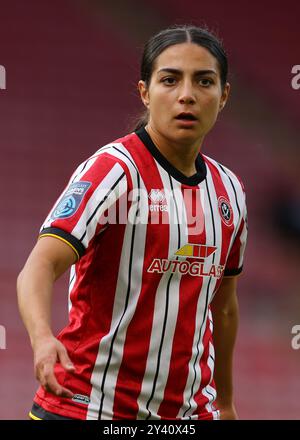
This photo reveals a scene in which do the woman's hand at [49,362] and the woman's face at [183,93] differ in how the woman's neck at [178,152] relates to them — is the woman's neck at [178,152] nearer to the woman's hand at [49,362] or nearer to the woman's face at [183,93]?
the woman's face at [183,93]

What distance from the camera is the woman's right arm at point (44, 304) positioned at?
1.79 meters

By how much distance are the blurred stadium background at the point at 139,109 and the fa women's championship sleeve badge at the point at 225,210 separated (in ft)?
6.94

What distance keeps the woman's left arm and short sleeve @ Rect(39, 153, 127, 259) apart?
63cm

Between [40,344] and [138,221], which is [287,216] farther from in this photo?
[40,344]

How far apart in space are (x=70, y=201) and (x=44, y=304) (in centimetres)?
31

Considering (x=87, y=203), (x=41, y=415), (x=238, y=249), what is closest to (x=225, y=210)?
(x=238, y=249)

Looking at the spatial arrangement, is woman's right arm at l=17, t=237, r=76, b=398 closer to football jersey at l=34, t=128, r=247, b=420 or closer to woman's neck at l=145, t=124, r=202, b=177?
football jersey at l=34, t=128, r=247, b=420

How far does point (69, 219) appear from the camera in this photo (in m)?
2.13

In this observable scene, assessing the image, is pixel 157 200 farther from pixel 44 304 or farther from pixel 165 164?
pixel 44 304

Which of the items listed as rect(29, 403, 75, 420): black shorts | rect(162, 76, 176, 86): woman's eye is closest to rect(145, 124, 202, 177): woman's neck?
rect(162, 76, 176, 86): woman's eye

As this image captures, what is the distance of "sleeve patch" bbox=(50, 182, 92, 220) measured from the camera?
2152 mm

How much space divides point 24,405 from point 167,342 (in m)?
2.23

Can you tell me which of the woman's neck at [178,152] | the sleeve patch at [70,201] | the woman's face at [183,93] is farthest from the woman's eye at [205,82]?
the sleeve patch at [70,201]

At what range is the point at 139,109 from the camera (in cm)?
477
